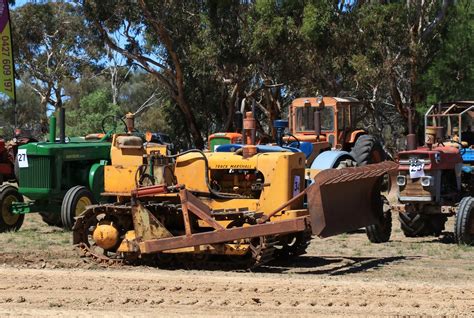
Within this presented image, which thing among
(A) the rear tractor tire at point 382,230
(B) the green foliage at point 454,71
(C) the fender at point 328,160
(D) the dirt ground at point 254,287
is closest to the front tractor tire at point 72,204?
(D) the dirt ground at point 254,287

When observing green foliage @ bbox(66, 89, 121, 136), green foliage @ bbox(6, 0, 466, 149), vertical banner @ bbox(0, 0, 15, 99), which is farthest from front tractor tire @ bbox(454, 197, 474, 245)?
green foliage @ bbox(66, 89, 121, 136)

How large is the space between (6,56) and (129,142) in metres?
15.5

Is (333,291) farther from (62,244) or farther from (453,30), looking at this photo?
(453,30)

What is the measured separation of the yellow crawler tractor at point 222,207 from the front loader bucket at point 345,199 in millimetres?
13

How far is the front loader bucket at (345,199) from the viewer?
9.15 m

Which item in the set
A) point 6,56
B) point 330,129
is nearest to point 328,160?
point 330,129

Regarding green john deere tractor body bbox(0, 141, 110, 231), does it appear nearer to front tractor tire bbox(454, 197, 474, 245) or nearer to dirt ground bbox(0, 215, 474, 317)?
dirt ground bbox(0, 215, 474, 317)

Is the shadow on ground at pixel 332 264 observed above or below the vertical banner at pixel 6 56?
below

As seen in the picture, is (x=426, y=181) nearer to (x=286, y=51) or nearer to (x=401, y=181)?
(x=401, y=181)

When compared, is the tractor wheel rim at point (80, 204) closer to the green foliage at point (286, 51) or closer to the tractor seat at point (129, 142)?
the tractor seat at point (129, 142)

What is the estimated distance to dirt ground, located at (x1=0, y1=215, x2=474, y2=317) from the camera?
7.06 m

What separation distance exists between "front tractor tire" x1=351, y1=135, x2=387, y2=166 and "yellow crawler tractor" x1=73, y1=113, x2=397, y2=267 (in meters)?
6.18

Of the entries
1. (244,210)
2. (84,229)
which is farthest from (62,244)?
(244,210)

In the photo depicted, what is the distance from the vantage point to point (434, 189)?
40.8ft
